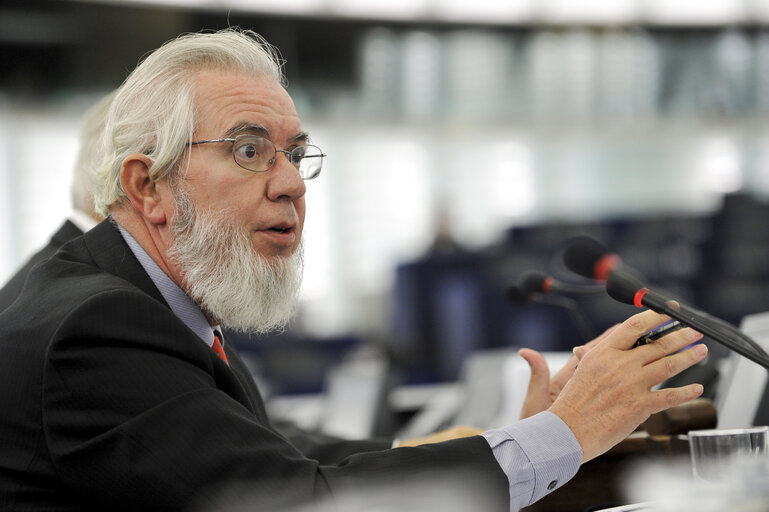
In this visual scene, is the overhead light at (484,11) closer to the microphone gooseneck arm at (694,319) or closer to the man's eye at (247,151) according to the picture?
the man's eye at (247,151)

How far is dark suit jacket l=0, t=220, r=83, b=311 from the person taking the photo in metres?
2.17

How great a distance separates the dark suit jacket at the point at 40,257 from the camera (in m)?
2.17

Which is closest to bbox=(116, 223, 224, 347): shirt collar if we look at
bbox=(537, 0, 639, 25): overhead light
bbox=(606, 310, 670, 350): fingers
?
bbox=(606, 310, 670, 350): fingers

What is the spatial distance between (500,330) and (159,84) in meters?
4.52

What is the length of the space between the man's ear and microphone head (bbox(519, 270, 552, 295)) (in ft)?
3.32

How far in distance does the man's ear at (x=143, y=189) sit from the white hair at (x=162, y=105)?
0.02 metres

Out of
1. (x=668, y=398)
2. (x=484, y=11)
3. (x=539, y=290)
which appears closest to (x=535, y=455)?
(x=668, y=398)

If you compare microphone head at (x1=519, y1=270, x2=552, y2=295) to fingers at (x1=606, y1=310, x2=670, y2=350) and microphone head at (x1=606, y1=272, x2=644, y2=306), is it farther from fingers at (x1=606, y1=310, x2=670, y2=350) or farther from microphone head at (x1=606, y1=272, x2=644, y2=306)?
fingers at (x1=606, y1=310, x2=670, y2=350)

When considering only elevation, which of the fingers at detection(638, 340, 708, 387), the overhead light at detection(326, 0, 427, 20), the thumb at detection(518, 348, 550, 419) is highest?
the overhead light at detection(326, 0, 427, 20)

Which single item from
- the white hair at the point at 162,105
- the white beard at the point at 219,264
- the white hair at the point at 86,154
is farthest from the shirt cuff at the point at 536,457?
the white hair at the point at 86,154

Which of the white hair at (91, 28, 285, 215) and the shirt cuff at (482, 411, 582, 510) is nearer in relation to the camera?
the shirt cuff at (482, 411, 582, 510)

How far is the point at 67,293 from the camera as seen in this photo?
1240mm

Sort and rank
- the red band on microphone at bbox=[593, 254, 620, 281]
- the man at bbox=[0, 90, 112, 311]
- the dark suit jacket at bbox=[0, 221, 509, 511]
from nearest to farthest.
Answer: the dark suit jacket at bbox=[0, 221, 509, 511] → the red band on microphone at bbox=[593, 254, 620, 281] → the man at bbox=[0, 90, 112, 311]

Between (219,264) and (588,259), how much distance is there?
90 cm
